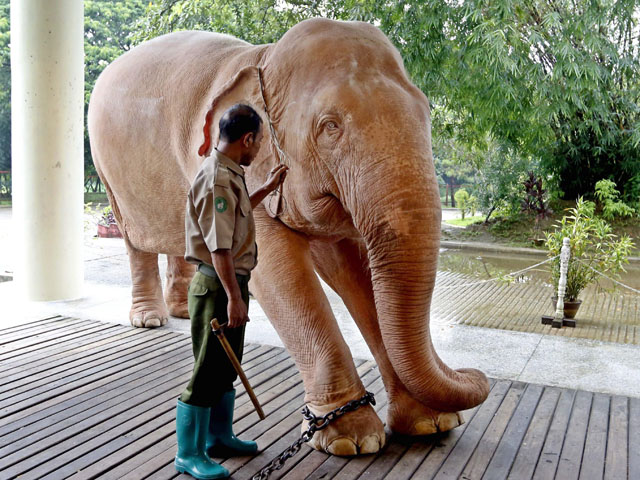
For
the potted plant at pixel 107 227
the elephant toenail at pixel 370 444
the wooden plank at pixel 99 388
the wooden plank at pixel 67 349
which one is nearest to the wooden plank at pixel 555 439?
the elephant toenail at pixel 370 444

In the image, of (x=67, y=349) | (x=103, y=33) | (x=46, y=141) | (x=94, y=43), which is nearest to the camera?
(x=67, y=349)

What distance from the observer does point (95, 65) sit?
65.7ft

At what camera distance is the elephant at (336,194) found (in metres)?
2.41

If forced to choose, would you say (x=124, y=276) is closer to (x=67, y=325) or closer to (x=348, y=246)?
(x=67, y=325)

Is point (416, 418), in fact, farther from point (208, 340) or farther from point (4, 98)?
point (4, 98)

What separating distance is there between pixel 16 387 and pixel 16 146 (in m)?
2.73

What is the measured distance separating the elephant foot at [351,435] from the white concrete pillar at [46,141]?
3.67 meters

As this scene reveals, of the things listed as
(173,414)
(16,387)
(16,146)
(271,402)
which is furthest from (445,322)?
(16,146)

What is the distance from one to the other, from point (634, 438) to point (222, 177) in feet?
6.86

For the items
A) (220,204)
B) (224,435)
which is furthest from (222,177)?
(224,435)

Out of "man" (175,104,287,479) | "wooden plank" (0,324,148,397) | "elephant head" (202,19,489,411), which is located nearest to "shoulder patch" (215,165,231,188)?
"man" (175,104,287,479)

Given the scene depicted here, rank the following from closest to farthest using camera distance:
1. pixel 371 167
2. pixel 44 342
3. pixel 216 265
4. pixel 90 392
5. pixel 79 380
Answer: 1. pixel 216 265
2. pixel 371 167
3. pixel 90 392
4. pixel 79 380
5. pixel 44 342

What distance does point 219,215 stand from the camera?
7.09 ft

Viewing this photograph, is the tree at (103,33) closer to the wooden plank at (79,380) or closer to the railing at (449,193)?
the railing at (449,193)
